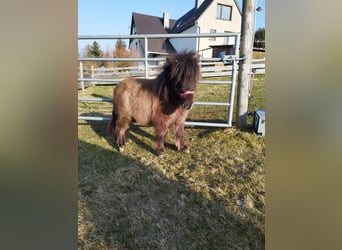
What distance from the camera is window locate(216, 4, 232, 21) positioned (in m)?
7.80

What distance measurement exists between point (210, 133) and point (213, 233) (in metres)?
1.75

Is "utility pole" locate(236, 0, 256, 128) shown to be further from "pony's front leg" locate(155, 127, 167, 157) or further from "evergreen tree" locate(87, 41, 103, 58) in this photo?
"evergreen tree" locate(87, 41, 103, 58)

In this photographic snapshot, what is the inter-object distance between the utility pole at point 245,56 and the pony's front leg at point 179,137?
832mm

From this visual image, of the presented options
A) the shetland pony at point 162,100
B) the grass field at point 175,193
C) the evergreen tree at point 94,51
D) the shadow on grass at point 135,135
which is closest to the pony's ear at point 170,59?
the shetland pony at point 162,100

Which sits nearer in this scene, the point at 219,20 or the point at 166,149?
the point at 166,149

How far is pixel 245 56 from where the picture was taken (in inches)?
110

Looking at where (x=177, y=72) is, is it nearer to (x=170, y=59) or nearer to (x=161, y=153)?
(x=170, y=59)

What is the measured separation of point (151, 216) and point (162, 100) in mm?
1294

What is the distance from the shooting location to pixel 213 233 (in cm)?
148

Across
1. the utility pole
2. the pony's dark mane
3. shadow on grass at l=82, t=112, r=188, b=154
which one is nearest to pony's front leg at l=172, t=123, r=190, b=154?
shadow on grass at l=82, t=112, r=188, b=154
